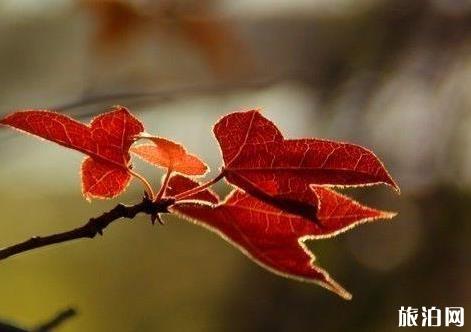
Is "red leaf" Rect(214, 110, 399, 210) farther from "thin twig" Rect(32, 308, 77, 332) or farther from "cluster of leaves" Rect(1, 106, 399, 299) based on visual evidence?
"thin twig" Rect(32, 308, 77, 332)

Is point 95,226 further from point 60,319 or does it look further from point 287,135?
point 287,135

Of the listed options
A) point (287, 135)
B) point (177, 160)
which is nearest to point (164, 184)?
point (177, 160)

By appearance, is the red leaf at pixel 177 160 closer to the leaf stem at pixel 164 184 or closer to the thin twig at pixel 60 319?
the leaf stem at pixel 164 184

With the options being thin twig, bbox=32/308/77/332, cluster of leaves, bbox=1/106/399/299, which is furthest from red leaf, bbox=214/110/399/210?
thin twig, bbox=32/308/77/332

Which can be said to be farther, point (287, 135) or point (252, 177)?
point (287, 135)

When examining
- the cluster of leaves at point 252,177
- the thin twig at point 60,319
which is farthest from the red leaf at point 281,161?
the thin twig at point 60,319

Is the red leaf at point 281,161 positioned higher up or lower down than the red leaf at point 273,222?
higher up
